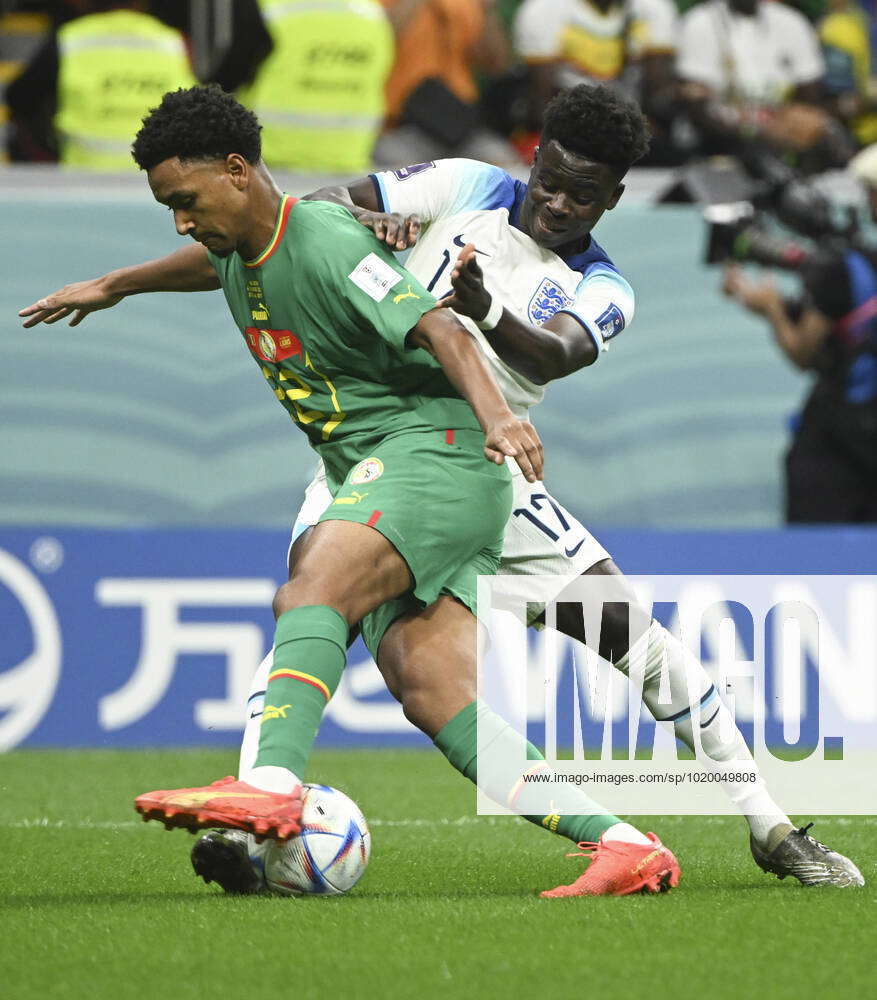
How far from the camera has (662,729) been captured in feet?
16.2

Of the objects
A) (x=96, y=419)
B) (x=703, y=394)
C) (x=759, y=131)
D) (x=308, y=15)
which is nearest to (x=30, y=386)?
(x=96, y=419)

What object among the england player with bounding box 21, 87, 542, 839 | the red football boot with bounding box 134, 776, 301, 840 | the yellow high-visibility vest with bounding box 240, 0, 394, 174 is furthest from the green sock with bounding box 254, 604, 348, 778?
the yellow high-visibility vest with bounding box 240, 0, 394, 174

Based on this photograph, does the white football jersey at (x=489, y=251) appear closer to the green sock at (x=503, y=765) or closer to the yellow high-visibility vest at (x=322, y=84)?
the green sock at (x=503, y=765)

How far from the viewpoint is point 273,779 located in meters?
3.80

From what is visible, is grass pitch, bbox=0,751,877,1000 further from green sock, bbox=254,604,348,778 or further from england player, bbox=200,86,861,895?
green sock, bbox=254,604,348,778

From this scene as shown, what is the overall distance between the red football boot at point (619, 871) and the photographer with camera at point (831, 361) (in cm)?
503

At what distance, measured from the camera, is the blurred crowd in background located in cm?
919

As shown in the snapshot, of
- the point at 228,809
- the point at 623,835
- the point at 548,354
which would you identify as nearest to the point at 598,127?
the point at 548,354

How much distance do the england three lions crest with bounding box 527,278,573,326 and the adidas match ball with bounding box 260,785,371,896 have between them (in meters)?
1.42

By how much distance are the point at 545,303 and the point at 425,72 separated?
223 inches

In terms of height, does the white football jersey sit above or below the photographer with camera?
above

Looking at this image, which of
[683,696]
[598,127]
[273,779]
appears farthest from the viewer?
[683,696]

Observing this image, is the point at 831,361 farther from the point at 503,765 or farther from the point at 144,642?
the point at 503,765

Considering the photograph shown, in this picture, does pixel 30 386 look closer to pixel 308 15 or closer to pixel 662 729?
pixel 308 15
